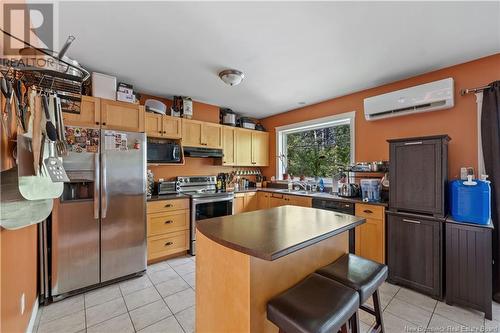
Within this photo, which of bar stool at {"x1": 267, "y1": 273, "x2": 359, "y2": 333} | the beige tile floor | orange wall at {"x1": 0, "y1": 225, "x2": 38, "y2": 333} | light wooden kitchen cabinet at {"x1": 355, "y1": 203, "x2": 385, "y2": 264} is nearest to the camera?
bar stool at {"x1": 267, "y1": 273, "x2": 359, "y2": 333}

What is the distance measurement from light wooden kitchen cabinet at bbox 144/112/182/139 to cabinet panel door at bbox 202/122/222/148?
491 mm

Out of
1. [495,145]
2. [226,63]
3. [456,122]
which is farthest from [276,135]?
[495,145]

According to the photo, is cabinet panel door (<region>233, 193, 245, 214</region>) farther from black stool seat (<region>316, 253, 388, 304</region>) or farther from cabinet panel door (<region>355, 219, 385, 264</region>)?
black stool seat (<region>316, 253, 388, 304</region>)

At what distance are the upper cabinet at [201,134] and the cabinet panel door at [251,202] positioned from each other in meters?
1.14

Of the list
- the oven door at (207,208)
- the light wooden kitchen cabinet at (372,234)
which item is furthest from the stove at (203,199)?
the light wooden kitchen cabinet at (372,234)

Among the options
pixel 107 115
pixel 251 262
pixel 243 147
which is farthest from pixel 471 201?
pixel 107 115

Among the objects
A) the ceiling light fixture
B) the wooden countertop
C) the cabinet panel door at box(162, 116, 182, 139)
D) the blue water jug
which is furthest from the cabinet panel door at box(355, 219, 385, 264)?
the cabinet panel door at box(162, 116, 182, 139)

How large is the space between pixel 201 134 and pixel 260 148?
153cm

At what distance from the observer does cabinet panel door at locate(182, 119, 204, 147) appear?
369 cm

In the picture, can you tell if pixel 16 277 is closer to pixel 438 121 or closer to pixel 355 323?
pixel 355 323

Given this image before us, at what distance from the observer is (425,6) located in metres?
1.69

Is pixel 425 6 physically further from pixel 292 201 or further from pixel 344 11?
pixel 292 201

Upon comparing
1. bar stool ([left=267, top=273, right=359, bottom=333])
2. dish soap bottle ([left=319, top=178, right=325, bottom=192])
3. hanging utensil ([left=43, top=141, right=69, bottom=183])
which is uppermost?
hanging utensil ([left=43, top=141, right=69, bottom=183])

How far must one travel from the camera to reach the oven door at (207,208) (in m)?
3.44
